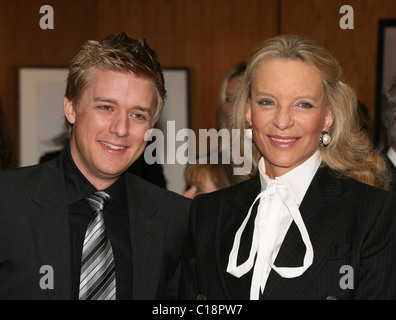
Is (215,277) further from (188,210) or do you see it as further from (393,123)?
(393,123)

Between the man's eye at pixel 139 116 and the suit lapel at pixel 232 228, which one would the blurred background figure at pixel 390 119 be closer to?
the suit lapel at pixel 232 228

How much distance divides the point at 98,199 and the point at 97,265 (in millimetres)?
283

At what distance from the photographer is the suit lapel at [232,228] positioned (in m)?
2.38

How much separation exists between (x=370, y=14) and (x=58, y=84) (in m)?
2.69

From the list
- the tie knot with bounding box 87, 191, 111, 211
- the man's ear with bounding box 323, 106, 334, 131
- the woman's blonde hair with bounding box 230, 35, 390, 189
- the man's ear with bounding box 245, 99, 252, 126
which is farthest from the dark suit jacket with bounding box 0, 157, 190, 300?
the man's ear with bounding box 323, 106, 334, 131

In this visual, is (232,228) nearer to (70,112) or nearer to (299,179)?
(299,179)

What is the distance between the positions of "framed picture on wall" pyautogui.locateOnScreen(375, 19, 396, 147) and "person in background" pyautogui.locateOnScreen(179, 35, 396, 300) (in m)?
2.95

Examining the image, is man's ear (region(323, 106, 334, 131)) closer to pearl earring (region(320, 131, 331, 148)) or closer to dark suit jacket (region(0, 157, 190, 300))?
pearl earring (region(320, 131, 331, 148))

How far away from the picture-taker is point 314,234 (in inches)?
93.0

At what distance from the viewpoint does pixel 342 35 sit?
219 inches

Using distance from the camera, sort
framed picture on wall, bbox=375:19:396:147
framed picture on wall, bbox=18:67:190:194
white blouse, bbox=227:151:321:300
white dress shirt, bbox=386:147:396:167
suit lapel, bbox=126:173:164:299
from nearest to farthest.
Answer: white blouse, bbox=227:151:321:300, suit lapel, bbox=126:173:164:299, white dress shirt, bbox=386:147:396:167, framed picture on wall, bbox=18:67:190:194, framed picture on wall, bbox=375:19:396:147

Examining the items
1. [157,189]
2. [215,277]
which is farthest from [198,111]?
[215,277]

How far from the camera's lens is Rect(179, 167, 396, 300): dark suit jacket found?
2.22 m

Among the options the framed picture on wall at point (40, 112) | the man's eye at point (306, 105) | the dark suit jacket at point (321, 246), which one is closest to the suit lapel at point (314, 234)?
the dark suit jacket at point (321, 246)
